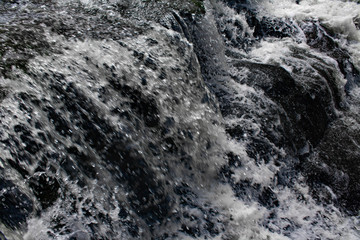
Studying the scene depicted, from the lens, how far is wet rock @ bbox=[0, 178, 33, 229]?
207cm

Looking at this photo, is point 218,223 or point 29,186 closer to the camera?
point 29,186

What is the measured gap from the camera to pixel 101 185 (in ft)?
8.59

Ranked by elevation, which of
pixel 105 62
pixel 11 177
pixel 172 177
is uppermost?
pixel 105 62

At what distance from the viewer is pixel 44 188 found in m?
2.30

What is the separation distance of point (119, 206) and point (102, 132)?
647 mm

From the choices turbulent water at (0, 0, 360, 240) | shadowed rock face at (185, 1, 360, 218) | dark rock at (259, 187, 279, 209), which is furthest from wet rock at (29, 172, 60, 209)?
dark rock at (259, 187, 279, 209)

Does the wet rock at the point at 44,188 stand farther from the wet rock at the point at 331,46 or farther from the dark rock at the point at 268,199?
the wet rock at the point at 331,46

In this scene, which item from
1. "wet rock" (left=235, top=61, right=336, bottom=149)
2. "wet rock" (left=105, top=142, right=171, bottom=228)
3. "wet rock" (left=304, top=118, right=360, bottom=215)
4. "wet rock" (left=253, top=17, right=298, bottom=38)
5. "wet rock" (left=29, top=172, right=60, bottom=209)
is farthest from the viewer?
"wet rock" (left=253, top=17, right=298, bottom=38)

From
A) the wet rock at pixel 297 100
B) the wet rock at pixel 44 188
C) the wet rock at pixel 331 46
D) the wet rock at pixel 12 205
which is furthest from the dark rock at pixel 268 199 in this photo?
the wet rock at pixel 331 46

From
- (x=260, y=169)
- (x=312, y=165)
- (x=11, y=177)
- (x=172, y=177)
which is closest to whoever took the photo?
(x=11, y=177)

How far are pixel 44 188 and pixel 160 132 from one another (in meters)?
1.21

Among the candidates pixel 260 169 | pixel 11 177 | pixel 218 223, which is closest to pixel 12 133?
pixel 11 177

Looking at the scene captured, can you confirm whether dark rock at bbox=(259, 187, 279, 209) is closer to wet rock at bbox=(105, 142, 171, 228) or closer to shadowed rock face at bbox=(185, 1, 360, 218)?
shadowed rock face at bbox=(185, 1, 360, 218)

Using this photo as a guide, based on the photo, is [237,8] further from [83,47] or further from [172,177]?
[172,177]
